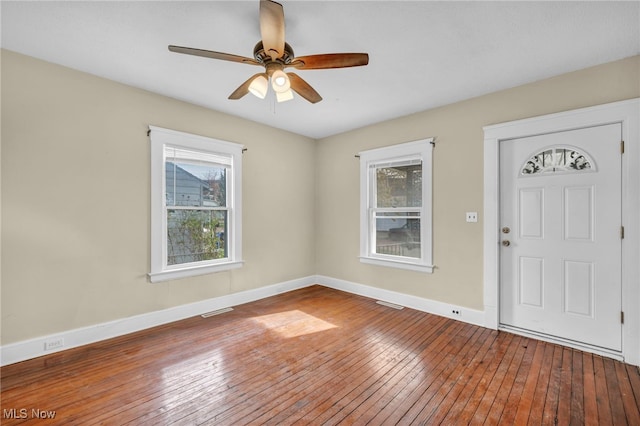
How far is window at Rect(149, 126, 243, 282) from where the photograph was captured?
3229 millimetres

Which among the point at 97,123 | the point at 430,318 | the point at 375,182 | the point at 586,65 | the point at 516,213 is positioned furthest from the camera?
the point at 375,182

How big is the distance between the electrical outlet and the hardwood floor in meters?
0.10

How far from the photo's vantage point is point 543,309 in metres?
2.91

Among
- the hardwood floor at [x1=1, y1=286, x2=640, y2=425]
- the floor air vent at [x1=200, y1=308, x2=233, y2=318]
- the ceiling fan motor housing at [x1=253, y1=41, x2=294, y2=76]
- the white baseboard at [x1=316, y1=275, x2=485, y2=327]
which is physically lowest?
the hardwood floor at [x1=1, y1=286, x2=640, y2=425]

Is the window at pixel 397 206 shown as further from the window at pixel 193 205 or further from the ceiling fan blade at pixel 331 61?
the ceiling fan blade at pixel 331 61

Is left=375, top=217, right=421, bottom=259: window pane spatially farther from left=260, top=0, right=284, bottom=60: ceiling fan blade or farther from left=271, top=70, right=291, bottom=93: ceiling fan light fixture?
left=260, top=0, right=284, bottom=60: ceiling fan blade

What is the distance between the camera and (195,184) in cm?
361

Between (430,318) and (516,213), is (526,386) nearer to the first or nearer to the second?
(430,318)

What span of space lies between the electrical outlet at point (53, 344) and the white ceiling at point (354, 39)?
2.57 m

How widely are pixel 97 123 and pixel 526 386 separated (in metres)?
4.48

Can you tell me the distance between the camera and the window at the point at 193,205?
10.6 ft

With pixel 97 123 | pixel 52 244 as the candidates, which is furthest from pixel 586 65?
pixel 52 244

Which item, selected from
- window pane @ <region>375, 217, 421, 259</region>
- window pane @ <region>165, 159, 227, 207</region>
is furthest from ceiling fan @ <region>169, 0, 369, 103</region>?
window pane @ <region>375, 217, 421, 259</region>

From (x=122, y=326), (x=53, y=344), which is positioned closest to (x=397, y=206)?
(x=122, y=326)
